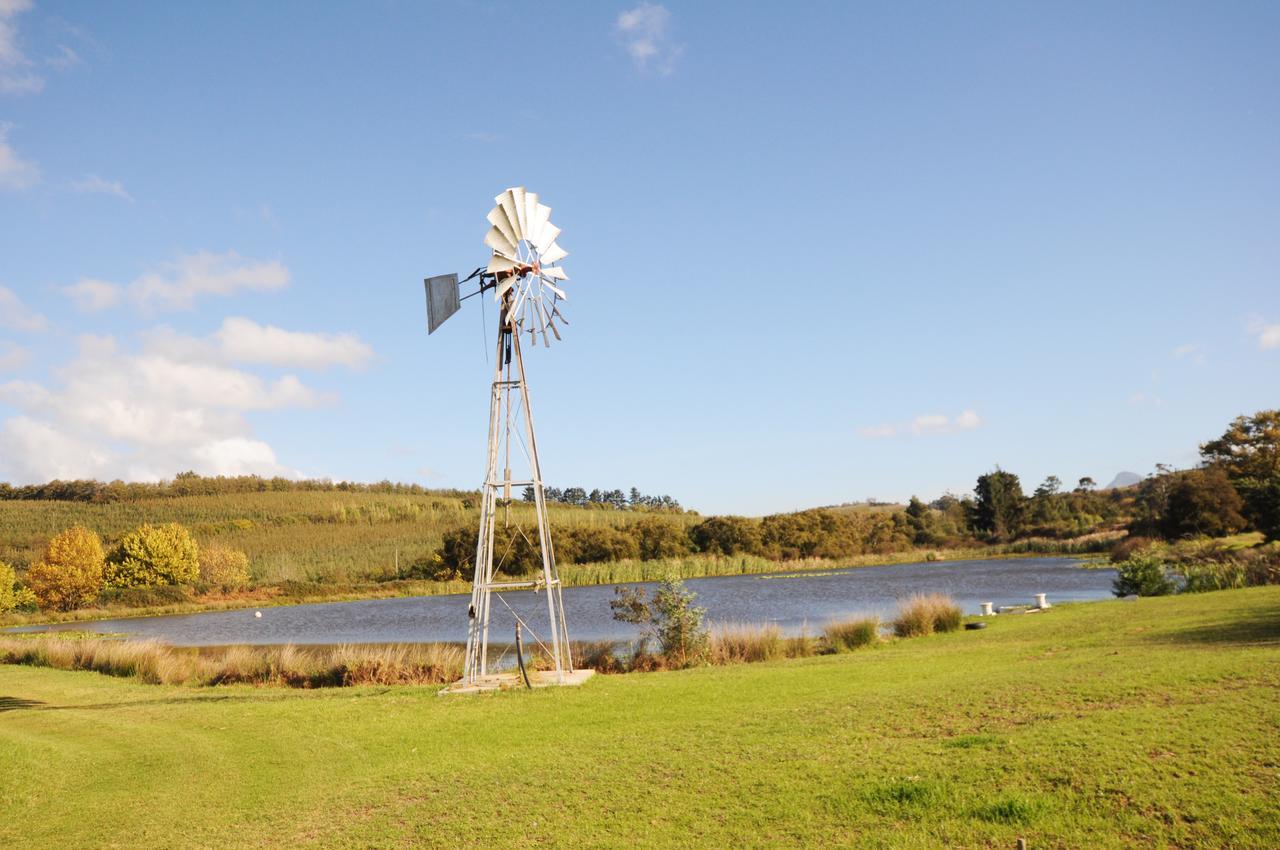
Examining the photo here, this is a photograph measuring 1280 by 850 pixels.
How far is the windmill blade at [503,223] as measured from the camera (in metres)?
17.9

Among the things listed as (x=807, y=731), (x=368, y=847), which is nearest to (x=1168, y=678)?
(x=807, y=731)

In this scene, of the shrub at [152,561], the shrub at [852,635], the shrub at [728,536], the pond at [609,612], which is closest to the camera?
the shrub at [852,635]

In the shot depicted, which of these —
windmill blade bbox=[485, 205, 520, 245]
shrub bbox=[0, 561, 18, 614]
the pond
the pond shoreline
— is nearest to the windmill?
windmill blade bbox=[485, 205, 520, 245]

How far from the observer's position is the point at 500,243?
17953 millimetres

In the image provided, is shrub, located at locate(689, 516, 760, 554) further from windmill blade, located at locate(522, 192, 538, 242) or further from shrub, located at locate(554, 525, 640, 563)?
→ windmill blade, located at locate(522, 192, 538, 242)

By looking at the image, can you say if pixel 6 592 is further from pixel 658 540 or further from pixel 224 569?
pixel 658 540

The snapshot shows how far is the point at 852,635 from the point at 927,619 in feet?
9.85

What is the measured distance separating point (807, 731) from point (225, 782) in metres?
6.92

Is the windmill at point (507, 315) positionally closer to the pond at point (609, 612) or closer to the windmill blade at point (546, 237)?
the windmill blade at point (546, 237)

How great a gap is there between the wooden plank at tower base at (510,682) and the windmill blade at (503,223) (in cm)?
867

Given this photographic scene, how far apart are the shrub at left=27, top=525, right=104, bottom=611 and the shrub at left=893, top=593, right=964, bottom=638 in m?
55.9

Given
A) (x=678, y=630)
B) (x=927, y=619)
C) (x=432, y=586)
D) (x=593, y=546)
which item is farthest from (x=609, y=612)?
(x=593, y=546)

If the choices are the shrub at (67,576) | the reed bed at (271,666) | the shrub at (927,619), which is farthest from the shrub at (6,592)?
the shrub at (927,619)

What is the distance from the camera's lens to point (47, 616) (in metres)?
52.8
